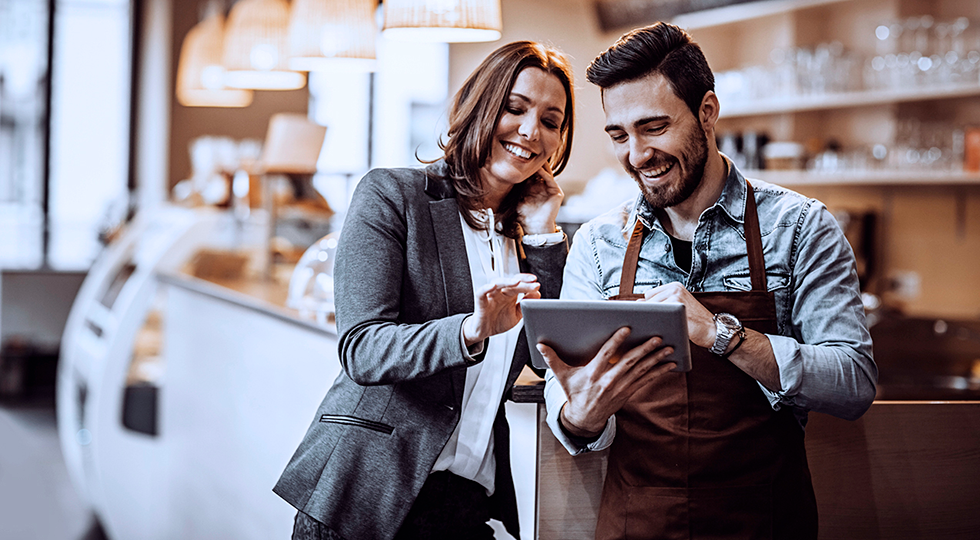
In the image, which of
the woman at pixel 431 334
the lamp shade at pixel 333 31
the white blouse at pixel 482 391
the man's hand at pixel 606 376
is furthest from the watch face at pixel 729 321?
Result: the lamp shade at pixel 333 31

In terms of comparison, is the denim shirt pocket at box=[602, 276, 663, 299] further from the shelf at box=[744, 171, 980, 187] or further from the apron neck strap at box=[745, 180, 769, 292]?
the shelf at box=[744, 171, 980, 187]

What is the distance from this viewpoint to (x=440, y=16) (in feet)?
7.04

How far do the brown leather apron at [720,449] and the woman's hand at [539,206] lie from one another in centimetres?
35

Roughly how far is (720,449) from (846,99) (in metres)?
3.28

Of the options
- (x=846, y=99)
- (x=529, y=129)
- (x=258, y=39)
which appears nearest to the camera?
(x=529, y=129)

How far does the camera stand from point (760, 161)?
4758 millimetres

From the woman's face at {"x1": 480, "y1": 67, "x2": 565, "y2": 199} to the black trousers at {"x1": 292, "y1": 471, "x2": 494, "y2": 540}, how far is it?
0.57 m

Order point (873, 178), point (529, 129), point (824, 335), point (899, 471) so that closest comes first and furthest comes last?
point (824, 335) → point (529, 129) → point (899, 471) → point (873, 178)

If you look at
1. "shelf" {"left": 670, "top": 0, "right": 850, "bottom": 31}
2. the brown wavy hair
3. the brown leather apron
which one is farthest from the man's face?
"shelf" {"left": 670, "top": 0, "right": 850, "bottom": 31}

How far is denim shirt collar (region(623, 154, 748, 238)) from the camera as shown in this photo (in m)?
1.45

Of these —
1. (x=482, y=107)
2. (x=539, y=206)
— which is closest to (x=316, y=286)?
(x=539, y=206)

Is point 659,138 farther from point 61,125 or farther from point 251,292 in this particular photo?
point 61,125

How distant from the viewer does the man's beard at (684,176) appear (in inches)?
57.1

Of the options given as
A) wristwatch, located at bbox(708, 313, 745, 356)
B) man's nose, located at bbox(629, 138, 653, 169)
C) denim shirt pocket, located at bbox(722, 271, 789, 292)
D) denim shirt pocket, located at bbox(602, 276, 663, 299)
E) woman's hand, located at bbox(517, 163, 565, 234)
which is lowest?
wristwatch, located at bbox(708, 313, 745, 356)
